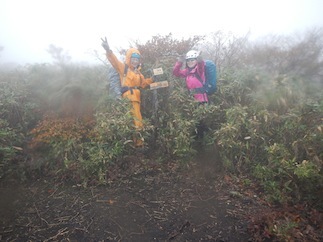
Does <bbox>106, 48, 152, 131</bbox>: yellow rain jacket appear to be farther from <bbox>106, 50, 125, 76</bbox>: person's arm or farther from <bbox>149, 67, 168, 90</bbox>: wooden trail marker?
<bbox>149, 67, 168, 90</bbox>: wooden trail marker

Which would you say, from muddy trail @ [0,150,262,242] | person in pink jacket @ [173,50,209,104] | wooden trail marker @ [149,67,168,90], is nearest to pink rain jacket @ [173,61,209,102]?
person in pink jacket @ [173,50,209,104]

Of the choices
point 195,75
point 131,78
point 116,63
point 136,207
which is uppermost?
point 116,63

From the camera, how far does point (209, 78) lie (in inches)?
231

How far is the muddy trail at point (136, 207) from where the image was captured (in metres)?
3.63

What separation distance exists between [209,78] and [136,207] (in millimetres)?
3281

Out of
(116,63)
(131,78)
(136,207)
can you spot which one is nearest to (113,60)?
(116,63)

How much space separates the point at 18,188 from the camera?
4.84 metres

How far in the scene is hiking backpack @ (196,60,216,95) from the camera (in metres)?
5.82

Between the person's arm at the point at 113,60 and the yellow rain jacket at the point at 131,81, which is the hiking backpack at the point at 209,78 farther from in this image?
the person's arm at the point at 113,60

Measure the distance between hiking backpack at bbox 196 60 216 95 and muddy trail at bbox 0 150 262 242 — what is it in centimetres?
165

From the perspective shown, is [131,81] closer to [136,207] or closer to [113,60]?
[113,60]

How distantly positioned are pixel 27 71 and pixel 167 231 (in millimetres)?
7814

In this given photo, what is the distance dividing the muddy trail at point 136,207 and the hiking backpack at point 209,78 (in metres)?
1.65

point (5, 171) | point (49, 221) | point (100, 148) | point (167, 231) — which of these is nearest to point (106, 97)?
point (100, 148)
